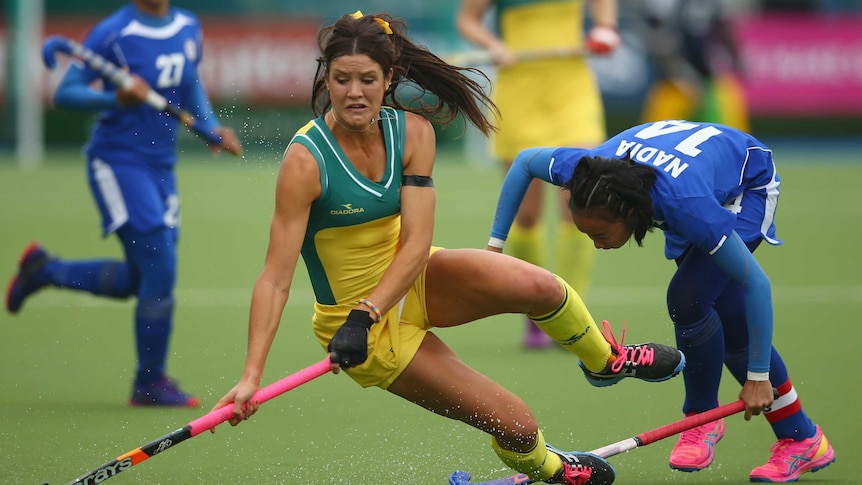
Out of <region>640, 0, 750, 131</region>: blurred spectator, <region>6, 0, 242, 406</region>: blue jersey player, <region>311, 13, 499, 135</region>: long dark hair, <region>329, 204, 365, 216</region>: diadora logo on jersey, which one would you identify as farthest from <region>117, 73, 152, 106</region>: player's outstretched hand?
<region>640, 0, 750, 131</region>: blurred spectator

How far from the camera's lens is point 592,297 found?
314 inches

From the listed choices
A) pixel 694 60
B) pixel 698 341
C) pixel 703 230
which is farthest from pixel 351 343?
pixel 694 60

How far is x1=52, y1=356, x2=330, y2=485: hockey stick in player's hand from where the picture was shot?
3.58m

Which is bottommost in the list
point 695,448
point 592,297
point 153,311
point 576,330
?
point 592,297

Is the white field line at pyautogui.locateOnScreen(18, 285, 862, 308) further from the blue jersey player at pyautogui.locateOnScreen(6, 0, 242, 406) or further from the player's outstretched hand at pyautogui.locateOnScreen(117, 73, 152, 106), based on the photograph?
the player's outstretched hand at pyautogui.locateOnScreen(117, 73, 152, 106)

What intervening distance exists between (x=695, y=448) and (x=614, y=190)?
1063 millimetres

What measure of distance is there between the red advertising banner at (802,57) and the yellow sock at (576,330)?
40.8 ft

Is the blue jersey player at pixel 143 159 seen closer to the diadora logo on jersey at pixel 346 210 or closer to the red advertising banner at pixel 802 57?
the diadora logo on jersey at pixel 346 210

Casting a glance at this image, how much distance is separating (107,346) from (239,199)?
21.5 ft

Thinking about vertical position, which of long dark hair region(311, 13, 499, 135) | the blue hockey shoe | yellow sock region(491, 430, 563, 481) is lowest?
the blue hockey shoe

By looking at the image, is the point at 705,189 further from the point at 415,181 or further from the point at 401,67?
the point at 401,67

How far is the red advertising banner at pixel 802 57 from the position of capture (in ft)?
52.2

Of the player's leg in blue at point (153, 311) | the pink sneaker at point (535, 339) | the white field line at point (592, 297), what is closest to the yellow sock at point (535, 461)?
the player's leg in blue at point (153, 311)

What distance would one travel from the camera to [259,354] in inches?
143
